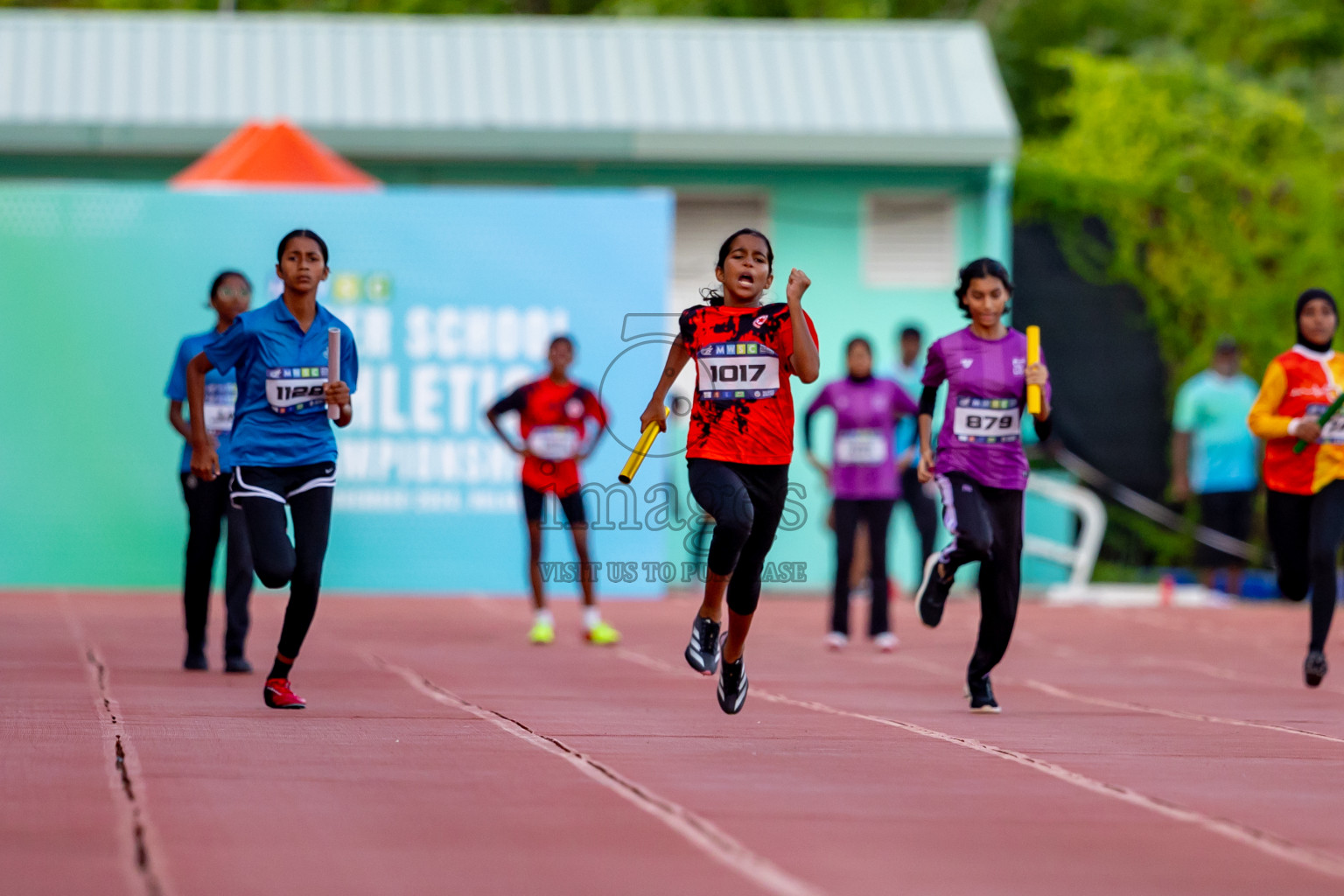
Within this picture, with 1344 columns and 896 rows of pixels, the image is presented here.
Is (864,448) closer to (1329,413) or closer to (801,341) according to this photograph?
(1329,413)

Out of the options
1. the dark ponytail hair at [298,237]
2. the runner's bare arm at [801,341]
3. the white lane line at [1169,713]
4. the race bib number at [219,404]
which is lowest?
the white lane line at [1169,713]

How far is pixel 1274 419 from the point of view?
10.2m

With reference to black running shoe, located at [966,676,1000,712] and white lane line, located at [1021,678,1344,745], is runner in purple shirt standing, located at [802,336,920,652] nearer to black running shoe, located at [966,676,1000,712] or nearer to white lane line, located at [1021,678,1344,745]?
white lane line, located at [1021,678,1344,745]

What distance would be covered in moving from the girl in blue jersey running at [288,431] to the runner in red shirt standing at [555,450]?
13.6ft

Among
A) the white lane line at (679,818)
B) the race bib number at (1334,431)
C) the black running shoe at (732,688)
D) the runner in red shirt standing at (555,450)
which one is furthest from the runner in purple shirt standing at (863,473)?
the white lane line at (679,818)

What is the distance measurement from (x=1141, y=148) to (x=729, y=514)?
16.4m

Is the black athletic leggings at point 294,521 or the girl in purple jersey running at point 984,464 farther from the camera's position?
the girl in purple jersey running at point 984,464

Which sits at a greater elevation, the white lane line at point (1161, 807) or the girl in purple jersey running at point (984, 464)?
the girl in purple jersey running at point (984, 464)

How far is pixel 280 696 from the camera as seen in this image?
8.20 m

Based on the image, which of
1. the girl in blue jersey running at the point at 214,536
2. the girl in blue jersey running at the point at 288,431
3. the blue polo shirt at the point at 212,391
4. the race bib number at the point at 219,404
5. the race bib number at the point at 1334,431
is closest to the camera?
the girl in blue jersey running at the point at 288,431

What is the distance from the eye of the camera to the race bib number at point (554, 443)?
12469 mm

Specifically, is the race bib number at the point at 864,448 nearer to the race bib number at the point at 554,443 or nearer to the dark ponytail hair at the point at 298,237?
the race bib number at the point at 554,443

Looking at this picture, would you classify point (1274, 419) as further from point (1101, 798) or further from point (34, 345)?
point (34, 345)

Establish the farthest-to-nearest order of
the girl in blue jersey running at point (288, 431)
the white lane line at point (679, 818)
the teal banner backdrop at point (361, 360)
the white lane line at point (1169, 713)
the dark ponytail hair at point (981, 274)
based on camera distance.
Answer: the teal banner backdrop at point (361, 360) → the dark ponytail hair at point (981, 274) → the white lane line at point (1169, 713) → the girl in blue jersey running at point (288, 431) → the white lane line at point (679, 818)
